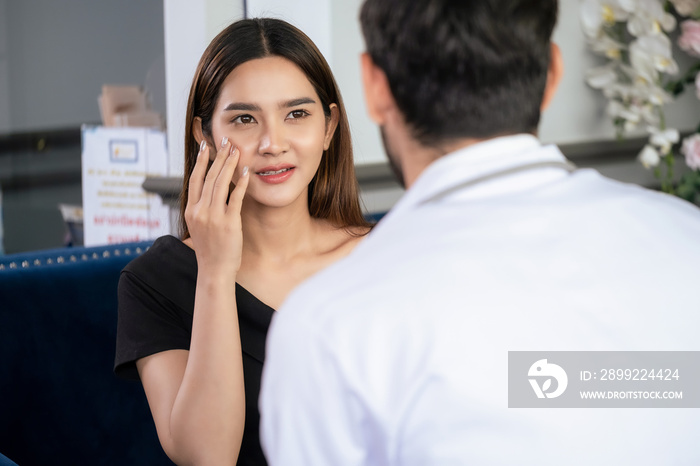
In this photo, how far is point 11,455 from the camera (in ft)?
4.77

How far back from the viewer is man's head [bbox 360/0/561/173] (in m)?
0.60

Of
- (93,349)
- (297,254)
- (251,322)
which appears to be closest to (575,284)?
(251,322)

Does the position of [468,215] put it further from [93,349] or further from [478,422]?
[93,349]

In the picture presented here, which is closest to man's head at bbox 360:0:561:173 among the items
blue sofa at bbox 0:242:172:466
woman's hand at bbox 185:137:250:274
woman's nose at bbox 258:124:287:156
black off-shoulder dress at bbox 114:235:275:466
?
woman's hand at bbox 185:137:250:274

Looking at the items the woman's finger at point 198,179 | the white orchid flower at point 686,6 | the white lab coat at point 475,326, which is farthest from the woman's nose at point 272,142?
the white orchid flower at point 686,6

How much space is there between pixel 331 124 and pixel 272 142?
8.9 inches

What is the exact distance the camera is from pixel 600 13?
2445 mm

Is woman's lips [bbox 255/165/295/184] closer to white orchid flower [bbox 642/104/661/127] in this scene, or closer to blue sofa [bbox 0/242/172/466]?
blue sofa [bbox 0/242/172/466]

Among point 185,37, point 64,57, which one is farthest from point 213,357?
point 64,57

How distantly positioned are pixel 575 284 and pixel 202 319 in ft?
2.31

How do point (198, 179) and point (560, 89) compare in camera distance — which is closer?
point (198, 179)

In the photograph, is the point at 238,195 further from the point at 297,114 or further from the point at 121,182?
the point at 121,182

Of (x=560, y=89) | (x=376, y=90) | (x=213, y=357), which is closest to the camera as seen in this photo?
(x=376, y=90)

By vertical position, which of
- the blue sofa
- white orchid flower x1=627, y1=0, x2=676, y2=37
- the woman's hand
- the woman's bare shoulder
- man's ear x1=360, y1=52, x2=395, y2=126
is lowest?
the blue sofa
